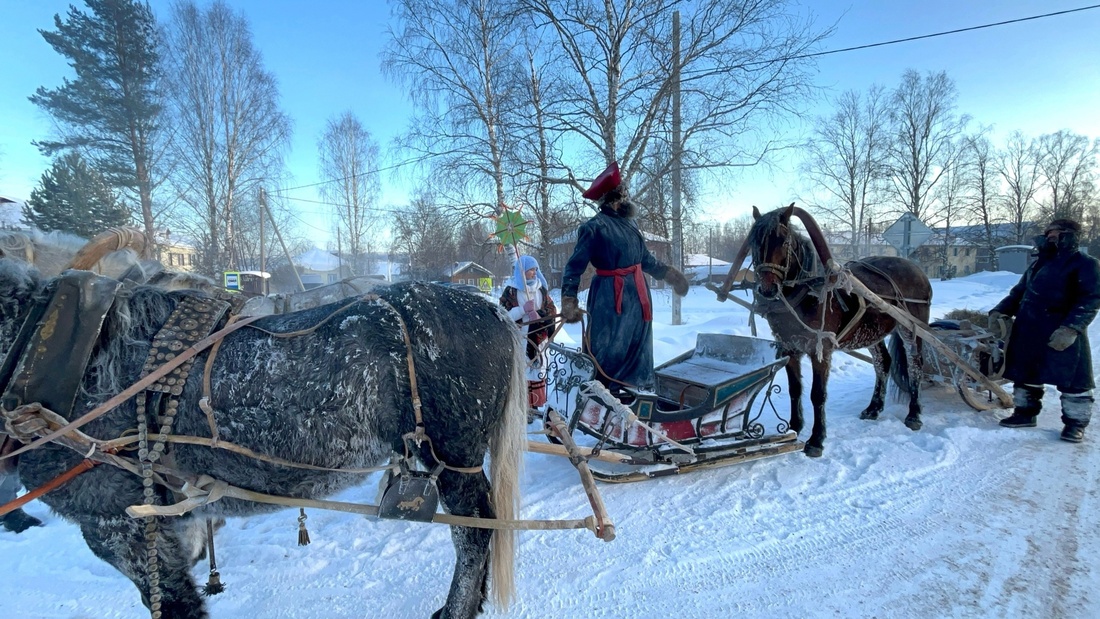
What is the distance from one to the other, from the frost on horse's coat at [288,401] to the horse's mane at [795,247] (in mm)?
2798

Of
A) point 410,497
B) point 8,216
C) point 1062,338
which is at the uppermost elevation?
point 8,216

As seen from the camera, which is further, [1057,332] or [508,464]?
[1057,332]

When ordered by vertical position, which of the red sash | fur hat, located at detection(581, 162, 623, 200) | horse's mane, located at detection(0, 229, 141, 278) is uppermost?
fur hat, located at detection(581, 162, 623, 200)

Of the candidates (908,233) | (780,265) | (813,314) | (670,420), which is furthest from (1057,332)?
(908,233)

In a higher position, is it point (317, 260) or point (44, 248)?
point (317, 260)

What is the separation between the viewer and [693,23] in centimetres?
902

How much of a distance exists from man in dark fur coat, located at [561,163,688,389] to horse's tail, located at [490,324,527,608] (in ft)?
4.64

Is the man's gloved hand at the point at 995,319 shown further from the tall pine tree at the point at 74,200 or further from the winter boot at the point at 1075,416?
the tall pine tree at the point at 74,200

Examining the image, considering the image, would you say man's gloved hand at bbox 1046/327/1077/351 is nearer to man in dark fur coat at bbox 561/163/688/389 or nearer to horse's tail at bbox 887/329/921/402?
horse's tail at bbox 887/329/921/402

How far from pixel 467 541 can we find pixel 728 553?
57.6 inches

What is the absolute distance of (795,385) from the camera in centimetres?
456

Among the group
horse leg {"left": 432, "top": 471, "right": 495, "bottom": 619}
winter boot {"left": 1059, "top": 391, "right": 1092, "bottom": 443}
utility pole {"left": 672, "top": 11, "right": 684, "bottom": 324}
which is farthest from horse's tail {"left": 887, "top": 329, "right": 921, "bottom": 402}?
utility pole {"left": 672, "top": 11, "right": 684, "bottom": 324}

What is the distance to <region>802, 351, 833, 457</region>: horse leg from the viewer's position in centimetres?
405

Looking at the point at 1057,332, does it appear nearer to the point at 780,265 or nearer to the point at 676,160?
the point at 780,265
